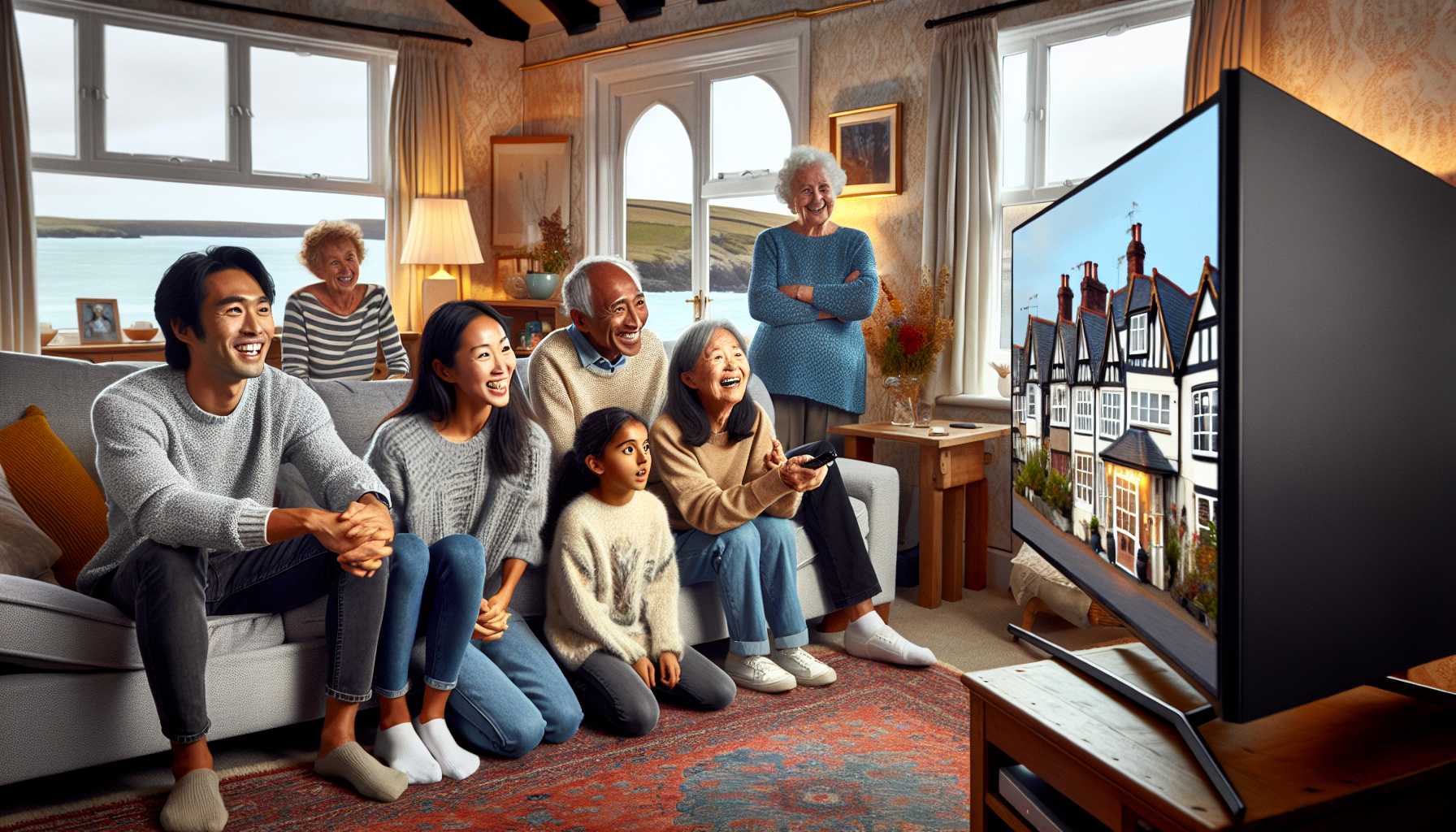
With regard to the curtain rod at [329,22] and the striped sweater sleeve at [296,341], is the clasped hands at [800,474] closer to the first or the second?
the striped sweater sleeve at [296,341]

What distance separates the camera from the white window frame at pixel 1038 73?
397 cm

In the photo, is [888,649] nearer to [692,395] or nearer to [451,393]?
[692,395]

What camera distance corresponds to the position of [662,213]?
18.9 ft

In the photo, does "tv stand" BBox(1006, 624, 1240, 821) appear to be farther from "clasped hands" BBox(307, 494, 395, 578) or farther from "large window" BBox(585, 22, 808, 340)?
"large window" BBox(585, 22, 808, 340)

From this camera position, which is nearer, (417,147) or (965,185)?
(965,185)

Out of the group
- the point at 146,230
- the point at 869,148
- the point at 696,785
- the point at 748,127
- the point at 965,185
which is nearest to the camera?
the point at 696,785

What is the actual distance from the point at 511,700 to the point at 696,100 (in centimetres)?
388

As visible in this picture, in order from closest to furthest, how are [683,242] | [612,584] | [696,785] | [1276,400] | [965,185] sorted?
[1276,400] → [696,785] → [612,584] → [965,185] → [683,242]

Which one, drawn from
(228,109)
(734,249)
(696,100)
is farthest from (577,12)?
(228,109)

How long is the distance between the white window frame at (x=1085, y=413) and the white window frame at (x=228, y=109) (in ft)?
16.6

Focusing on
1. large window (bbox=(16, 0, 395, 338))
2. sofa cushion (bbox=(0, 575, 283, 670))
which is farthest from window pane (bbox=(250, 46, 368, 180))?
sofa cushion (bbox=(0, 575, 283, 670))

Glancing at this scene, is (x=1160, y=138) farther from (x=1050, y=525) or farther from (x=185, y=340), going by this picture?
(x=185, y=340)

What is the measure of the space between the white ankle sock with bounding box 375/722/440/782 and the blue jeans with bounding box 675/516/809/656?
0.76 m

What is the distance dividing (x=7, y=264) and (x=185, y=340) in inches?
128
